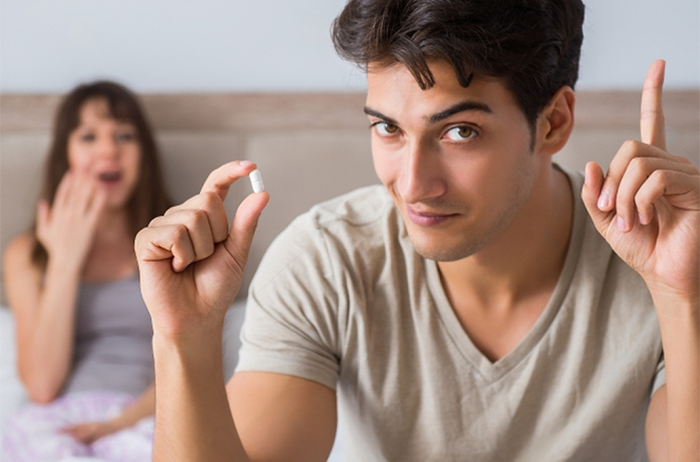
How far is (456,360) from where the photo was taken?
100cm

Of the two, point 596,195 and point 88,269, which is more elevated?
point 596,195

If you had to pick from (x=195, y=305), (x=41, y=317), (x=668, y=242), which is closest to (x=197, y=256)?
(x=195, y=305)

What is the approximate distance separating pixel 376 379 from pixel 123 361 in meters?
0.98

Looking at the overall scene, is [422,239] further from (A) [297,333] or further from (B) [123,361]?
(B) [123,361]

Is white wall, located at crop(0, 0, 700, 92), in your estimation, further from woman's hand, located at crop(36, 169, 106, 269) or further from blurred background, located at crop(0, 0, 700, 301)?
woman's hand, located at crop(36, 169, 106, 269)

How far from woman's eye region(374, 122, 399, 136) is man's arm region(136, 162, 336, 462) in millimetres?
231

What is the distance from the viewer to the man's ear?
0.99m

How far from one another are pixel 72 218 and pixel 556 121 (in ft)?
4.49

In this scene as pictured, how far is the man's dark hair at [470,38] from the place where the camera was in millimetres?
848

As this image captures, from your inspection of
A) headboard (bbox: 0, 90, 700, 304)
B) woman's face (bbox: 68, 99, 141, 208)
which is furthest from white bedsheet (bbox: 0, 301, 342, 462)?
woman's face (bbox: 68, 99, 141, 208)

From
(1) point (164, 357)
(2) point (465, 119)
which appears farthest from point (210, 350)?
(2) point (465, 119)

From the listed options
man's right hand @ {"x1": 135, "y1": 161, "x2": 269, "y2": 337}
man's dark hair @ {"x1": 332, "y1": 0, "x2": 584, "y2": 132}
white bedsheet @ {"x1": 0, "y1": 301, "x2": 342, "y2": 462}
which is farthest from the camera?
white bedsheet @ {"x1": 0, "y1": 301, "x2": 342, "y2": 462}

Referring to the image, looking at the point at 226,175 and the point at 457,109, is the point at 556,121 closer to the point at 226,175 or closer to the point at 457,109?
the point at 457,109

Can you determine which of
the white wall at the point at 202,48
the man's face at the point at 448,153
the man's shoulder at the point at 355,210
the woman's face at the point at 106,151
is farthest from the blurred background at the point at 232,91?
the man's face at the point at 448,153
